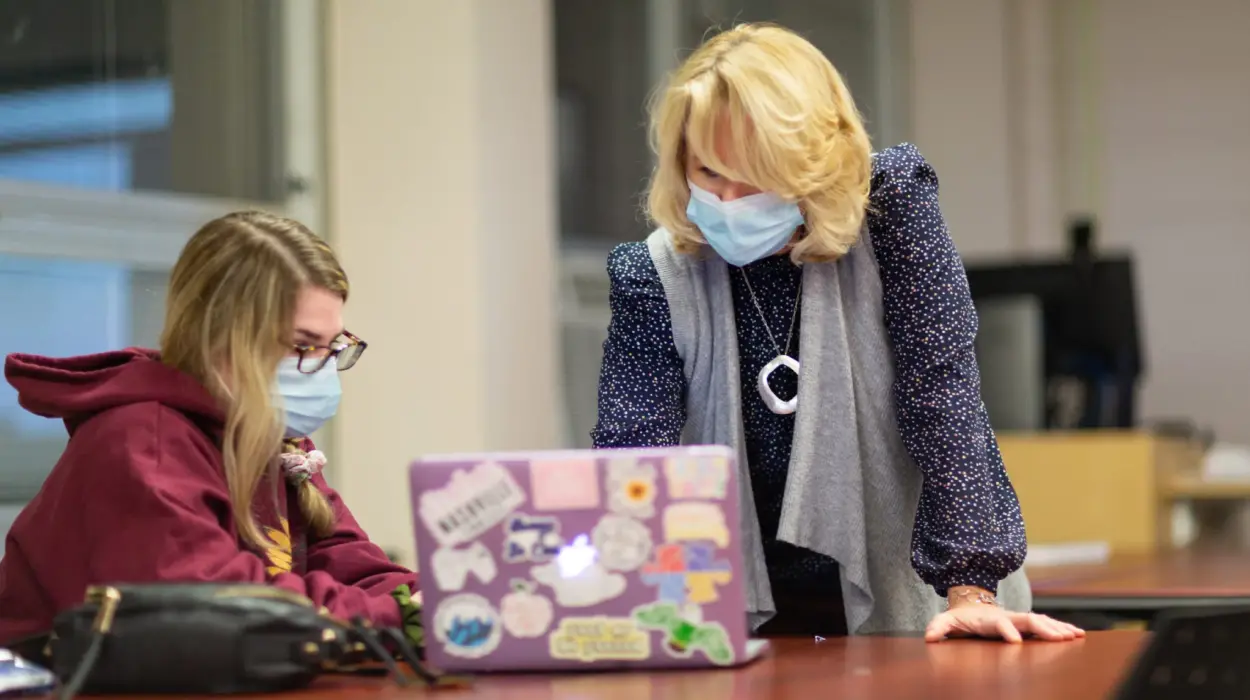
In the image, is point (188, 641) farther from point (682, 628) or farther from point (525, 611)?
point (682, 628)

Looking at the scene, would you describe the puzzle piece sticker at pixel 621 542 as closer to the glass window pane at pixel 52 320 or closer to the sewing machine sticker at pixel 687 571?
the sewing machine sticker at pixel 687 571

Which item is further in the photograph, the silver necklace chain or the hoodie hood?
the silver necklace chain

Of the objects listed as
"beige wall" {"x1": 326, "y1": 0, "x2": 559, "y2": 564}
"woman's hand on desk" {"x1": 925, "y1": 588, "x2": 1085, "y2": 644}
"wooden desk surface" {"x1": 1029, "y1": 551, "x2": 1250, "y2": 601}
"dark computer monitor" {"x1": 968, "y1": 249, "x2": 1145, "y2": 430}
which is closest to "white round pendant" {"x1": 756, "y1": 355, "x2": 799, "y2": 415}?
"woman's hand on desk" {"x1": 925, "y1": 588, "x2": 1085, "y2": 644}

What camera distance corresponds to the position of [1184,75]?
17.8 ft

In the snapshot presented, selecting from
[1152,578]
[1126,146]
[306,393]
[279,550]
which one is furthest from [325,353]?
[1126,146]

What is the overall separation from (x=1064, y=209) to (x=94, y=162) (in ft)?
12.4

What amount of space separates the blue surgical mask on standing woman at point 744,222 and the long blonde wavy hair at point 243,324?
0.37 m

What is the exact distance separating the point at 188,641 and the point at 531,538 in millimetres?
254

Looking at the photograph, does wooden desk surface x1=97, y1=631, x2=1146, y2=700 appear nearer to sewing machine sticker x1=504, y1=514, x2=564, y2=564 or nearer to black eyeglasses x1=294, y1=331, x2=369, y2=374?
sewing machine sticker x1=504, y1=514, x2=564, y2=564

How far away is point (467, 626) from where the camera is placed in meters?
1.09

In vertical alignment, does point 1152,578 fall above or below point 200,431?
below

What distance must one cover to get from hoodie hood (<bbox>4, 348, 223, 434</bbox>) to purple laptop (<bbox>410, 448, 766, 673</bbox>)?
30 cm

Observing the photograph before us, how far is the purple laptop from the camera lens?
1.04 meters

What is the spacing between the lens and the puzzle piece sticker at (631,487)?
1.04m
